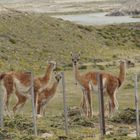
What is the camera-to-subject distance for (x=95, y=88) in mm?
21016

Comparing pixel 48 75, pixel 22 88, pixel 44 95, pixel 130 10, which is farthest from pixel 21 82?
pixel 130 10

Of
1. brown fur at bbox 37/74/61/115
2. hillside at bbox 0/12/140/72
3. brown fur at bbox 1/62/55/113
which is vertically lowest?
brown fur at bbox 37/74/61/115

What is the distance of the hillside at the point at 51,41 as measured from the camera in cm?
4481

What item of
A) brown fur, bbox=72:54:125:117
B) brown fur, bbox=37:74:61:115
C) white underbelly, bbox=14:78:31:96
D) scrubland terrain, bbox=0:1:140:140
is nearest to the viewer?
scrubland terrain, bbox=0:1:140:140

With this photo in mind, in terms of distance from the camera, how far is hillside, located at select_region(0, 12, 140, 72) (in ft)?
147

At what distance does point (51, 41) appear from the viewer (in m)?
51.3

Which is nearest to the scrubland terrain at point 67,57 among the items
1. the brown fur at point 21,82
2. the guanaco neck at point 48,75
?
the brown fur at point 21,82

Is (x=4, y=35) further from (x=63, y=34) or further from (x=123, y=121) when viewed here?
(x=123, y=121)

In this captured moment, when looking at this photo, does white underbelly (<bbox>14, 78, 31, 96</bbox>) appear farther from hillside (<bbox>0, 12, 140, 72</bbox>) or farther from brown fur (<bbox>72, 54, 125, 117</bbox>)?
hillside (<bbox>0, 12, 140, 72</bbox>)

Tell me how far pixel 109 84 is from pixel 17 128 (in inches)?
163

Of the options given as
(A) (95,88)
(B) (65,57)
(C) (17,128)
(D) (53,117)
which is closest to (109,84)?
(A) (95,88)

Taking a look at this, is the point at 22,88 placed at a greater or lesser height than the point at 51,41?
lesser

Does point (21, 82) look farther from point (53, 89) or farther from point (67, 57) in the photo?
point (67, 57)

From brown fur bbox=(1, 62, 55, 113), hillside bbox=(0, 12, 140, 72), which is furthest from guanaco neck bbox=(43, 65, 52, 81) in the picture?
hillside bbox=(0, 12, 140, 72)
